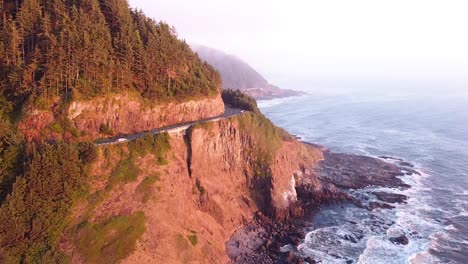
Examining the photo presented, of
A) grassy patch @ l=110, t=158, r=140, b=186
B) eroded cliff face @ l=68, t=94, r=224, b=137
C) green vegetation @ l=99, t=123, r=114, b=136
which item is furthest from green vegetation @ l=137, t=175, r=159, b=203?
eroded cliff face @ l=68, t=94, r=224, b=137

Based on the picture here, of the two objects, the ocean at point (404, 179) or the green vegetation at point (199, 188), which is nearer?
the ocean at point (404, 179)

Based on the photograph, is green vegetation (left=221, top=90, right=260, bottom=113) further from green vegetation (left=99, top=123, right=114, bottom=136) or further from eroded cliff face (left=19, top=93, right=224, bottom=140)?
green vegetation (left=99, top=123, right=114, bottom=136)

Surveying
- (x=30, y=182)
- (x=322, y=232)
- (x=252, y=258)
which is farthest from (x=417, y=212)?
(x=30, y=182)

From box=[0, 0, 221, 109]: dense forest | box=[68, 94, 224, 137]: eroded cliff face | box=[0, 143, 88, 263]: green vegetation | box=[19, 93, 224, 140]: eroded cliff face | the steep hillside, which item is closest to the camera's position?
box=[0, 143, 88, 263]: green vegetation

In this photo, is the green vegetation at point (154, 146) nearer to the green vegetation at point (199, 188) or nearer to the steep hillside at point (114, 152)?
the steep hillside at point (114, 152)

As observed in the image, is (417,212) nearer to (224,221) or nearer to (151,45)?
(224,221)

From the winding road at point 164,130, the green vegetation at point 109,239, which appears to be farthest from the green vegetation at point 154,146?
the green vegetation at point 109,239
